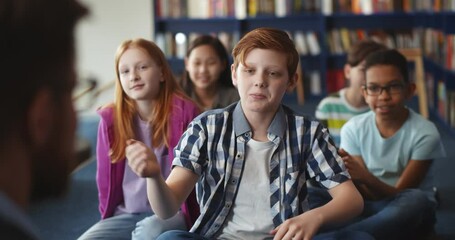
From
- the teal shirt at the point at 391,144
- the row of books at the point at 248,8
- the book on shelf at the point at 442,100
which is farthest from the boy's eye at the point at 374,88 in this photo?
the row of books at the point at 248,8

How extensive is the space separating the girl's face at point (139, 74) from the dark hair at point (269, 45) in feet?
1.69

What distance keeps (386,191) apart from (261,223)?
0.73 meters

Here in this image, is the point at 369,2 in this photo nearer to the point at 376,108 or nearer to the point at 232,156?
the point at 376,108

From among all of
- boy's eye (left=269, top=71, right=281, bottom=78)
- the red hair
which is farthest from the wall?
boy's eye (left=269, top=71, right=281, bottom=78)

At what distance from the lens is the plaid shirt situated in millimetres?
1708

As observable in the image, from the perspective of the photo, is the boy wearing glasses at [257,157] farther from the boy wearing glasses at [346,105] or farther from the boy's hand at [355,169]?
the boy wearing glasses at [346,105]

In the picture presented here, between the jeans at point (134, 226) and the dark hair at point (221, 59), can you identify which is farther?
the dark hair at point (221, 59)

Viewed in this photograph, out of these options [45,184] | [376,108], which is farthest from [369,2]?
[45,184]

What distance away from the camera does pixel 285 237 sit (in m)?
1.51

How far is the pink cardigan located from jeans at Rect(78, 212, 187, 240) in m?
0.06

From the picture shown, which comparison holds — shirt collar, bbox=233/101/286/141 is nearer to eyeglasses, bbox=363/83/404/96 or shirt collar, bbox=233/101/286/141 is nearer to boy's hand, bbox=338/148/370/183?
boy's hand, bbox=338/148/370/183

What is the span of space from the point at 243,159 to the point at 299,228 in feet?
0.91

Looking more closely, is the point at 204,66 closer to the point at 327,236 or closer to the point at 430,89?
the point at 327,236

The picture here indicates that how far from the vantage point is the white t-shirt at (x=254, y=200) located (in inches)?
67.4
